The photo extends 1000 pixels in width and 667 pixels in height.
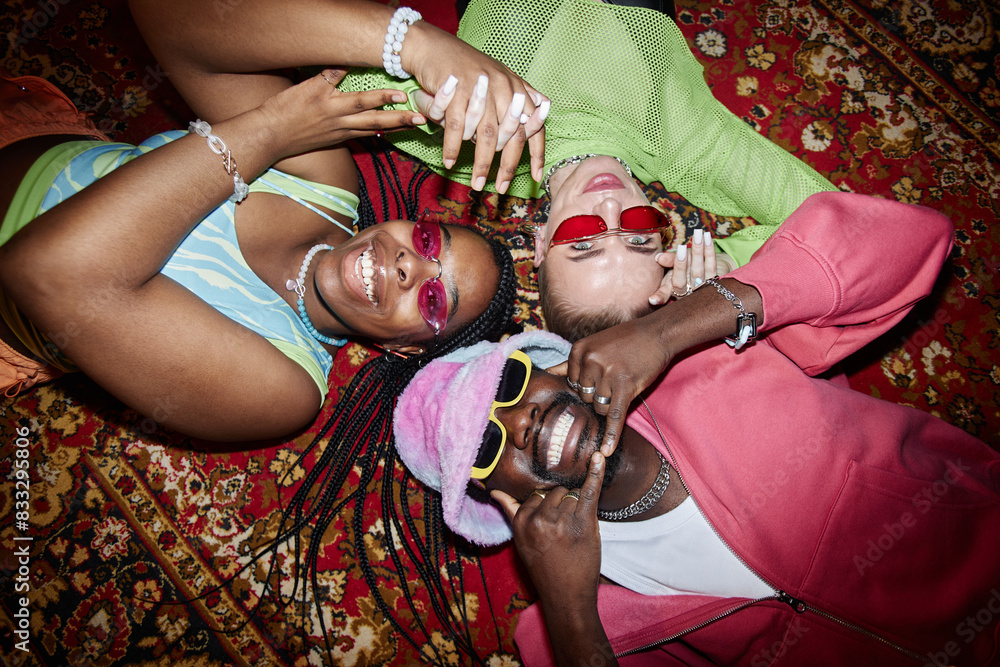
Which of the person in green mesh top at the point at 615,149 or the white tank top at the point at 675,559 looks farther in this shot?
the person in green mesh top at the point at 615,149

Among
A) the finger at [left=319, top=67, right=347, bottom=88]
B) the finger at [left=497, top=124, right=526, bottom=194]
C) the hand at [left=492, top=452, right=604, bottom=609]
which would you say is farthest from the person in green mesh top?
the hand at [left=492, top=452, right=604, bottom=609]

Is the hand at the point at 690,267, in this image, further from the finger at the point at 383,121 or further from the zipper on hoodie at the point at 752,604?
the finger at the point at 383,121

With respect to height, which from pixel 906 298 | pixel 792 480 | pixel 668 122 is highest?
pixel 668 122

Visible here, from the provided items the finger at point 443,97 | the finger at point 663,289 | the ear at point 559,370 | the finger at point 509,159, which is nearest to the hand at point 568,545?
the ear at point 559,370

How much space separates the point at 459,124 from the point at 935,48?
2723mm

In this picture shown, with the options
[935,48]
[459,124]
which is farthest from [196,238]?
[935,48]

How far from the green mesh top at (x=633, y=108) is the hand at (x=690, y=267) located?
0.33 meters

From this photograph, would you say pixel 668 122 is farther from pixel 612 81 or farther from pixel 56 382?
pixel 56 382

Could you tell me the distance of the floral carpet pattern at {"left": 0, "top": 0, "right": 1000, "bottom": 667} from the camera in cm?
242

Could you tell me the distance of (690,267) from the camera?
2268 millimetres

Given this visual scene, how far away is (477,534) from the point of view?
2201 mm

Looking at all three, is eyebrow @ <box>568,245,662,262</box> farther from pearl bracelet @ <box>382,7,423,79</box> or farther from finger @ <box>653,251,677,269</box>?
pearl bracelet @ <box>382,7,423,79</box>

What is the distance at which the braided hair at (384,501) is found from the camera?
2445 mm

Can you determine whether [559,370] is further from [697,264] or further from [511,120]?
[511,120]
